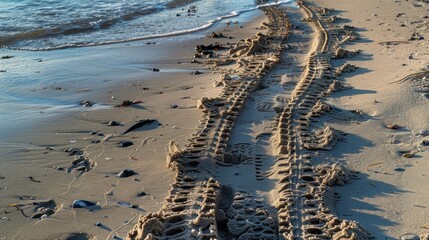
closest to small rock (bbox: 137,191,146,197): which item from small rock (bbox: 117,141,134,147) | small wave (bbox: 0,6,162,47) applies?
small rock (bbox: 117,141,134,147)

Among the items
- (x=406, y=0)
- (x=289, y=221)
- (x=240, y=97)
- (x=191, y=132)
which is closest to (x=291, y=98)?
(x=240, y=97)

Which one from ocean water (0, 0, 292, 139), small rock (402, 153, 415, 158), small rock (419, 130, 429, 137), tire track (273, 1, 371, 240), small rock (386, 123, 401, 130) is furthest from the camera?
ocean water (0, 0, 292, 139)

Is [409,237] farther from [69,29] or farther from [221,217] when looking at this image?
[69,29]

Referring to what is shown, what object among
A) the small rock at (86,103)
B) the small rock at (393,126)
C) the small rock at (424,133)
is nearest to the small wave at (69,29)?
the small rock at (86,103)

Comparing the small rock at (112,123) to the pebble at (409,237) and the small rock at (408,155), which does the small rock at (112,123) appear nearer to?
the small rock at (408,155)

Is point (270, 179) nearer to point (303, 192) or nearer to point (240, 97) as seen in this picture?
point (303, 192)

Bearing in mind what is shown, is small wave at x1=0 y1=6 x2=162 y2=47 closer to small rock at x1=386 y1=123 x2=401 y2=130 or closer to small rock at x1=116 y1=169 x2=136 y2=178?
small rock at x1=116 y1=169 x2=136 y2=178

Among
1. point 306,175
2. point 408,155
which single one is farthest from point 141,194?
point 408,155
